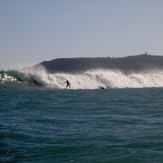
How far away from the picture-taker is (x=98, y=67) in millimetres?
99438

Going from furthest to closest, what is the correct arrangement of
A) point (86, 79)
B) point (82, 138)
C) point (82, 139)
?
1. point (86, 79)
2. point (82, 138)
3. point (82, 139)

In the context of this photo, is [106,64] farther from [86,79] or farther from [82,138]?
[82,138]

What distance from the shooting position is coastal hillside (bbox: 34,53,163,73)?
9331cm

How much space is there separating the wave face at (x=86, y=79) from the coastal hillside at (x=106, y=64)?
2443mm

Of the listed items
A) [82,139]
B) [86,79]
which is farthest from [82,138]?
[86,79]

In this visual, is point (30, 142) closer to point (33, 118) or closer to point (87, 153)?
point (87, 153)

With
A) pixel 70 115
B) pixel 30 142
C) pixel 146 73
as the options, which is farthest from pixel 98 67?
pixel 30 142

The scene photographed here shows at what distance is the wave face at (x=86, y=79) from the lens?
79250 millimetres

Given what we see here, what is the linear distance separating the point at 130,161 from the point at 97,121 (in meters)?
7.61

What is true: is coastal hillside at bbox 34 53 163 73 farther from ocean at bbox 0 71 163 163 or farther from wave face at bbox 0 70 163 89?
ocean at bbox 0 71 163 163

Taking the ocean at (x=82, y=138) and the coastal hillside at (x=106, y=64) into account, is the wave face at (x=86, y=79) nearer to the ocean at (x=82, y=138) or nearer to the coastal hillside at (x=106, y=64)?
the coastal hillside at (x=106, y=64)

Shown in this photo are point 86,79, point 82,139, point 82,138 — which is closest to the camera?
point 82,139

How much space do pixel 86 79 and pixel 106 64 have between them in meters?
12.6

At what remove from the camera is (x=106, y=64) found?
10275cm
